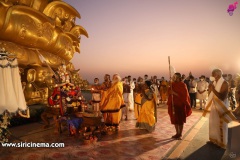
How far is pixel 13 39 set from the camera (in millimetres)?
8242

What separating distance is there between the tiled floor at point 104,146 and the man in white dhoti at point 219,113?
1.03m

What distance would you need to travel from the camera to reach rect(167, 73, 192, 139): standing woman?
534 cm

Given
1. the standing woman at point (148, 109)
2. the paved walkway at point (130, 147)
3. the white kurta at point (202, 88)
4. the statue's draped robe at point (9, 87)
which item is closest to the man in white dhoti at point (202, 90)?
the white kurta at point (202, 88)

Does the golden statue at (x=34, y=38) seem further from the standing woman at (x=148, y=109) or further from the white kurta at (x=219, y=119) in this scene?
the white kurta at (x=219, y=119)

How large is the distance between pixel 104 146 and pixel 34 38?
6.61m

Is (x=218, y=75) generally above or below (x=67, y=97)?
above

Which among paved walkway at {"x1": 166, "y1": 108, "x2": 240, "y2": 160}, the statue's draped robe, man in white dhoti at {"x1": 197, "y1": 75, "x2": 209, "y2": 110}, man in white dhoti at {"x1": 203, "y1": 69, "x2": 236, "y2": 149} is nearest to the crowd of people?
man in white dhoti at {"x1": 203, "y1": 69, "x2": 236, "y2": 149}

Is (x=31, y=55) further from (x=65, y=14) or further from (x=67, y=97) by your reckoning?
(x=67, y=97)

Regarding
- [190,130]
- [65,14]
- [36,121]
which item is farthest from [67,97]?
[65,14]

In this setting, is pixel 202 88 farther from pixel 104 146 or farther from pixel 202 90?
pixel 104 146

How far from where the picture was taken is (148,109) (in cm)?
611

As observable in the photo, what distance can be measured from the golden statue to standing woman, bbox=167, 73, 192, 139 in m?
3.49

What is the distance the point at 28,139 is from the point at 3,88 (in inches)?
73.2

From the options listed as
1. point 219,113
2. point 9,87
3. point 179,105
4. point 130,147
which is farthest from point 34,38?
point 219,113
